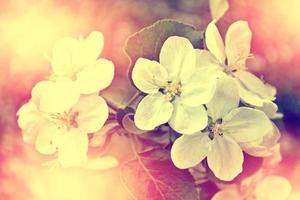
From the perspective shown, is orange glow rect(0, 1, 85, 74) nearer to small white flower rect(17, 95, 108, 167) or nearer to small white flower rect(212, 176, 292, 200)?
small white flower rect(17, 95, 108, 167)

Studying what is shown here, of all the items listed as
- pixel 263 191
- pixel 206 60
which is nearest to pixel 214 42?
pixel 206 60

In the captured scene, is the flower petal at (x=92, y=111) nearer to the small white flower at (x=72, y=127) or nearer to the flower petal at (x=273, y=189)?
the small white flower at (x=72, y=127)

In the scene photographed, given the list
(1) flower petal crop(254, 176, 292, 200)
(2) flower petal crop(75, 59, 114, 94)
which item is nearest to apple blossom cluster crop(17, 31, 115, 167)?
(2) flower petal crop(75, 59, 114, 94)

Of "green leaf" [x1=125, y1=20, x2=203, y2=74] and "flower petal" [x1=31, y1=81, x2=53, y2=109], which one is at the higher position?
"green leaf" [x1=125, y1=20, x2=203, y2=74]

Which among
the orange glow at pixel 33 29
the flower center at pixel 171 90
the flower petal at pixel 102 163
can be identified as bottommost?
the flower petal at pixel 102 163

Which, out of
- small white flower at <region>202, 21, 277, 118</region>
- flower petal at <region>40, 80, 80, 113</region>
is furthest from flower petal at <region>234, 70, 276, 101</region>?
flower petal at <region>40, 80, 80, 113</region>

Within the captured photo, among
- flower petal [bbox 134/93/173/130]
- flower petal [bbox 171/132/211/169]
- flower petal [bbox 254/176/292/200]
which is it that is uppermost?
flower petal [bbox 134/93/173/130]

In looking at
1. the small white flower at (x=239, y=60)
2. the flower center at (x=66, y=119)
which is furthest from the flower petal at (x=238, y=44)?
the flower center at (x=66, y=119)

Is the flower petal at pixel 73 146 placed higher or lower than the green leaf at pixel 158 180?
higher
